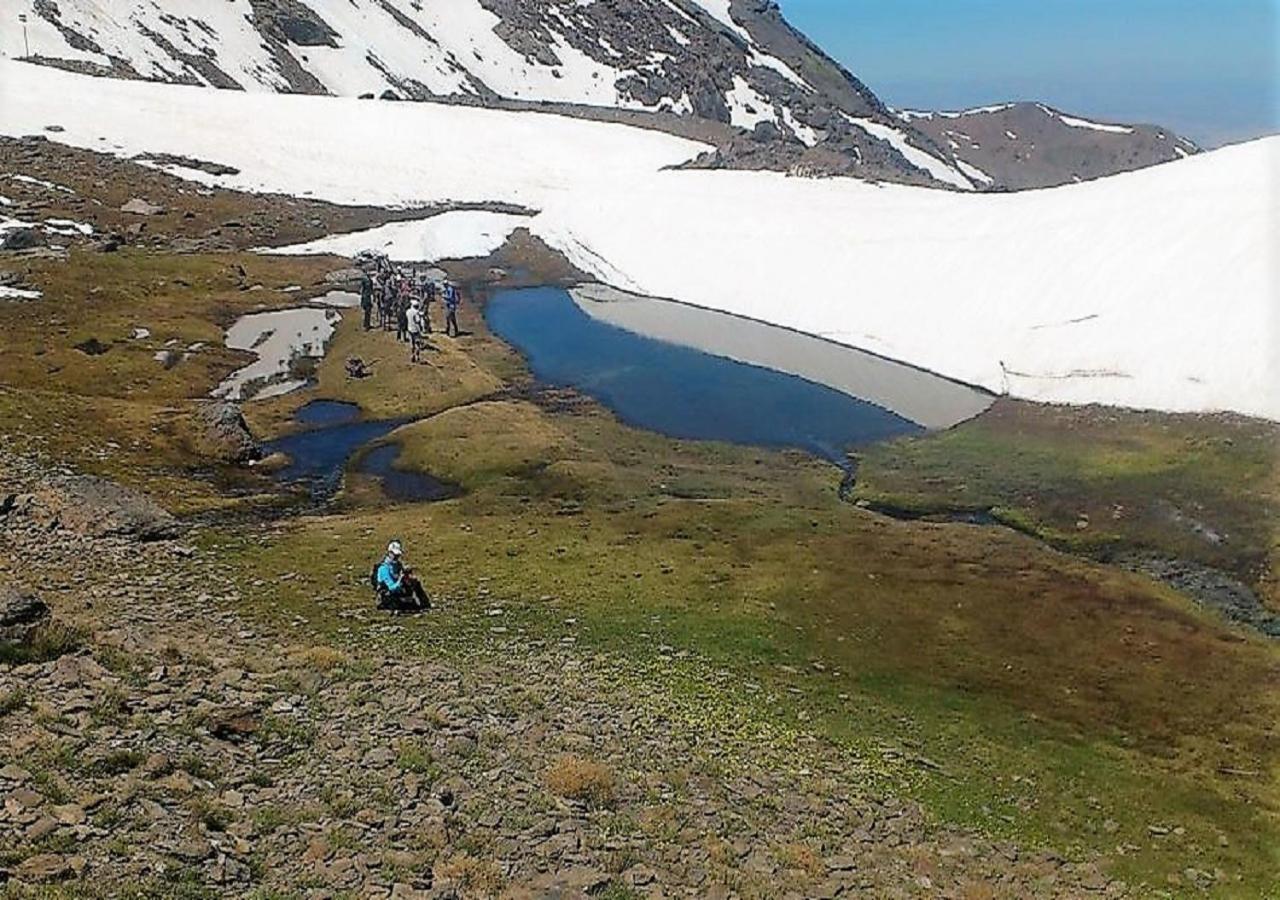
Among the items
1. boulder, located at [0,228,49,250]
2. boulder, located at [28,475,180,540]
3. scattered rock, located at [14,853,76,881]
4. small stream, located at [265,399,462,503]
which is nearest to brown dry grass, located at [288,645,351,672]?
scattered rock, located at [14,853,76,881]

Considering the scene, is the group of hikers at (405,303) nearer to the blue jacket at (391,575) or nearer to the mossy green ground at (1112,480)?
the mossy green ground at (1112,480)

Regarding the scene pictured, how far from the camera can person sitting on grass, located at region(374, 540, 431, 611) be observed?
100ft

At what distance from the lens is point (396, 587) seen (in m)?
30.5

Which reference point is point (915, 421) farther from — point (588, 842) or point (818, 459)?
point (588, 842)

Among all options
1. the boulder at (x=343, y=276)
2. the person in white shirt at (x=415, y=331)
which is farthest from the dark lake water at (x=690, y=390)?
the boulder at (x=343, y=276)

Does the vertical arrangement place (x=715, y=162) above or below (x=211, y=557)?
above

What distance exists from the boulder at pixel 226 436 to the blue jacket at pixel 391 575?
64.7ft

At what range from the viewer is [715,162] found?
129750 mm

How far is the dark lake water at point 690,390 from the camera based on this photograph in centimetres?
5591

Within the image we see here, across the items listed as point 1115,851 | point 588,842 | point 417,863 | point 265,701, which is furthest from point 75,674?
point 1115,851

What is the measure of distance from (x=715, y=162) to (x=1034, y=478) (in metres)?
89.8

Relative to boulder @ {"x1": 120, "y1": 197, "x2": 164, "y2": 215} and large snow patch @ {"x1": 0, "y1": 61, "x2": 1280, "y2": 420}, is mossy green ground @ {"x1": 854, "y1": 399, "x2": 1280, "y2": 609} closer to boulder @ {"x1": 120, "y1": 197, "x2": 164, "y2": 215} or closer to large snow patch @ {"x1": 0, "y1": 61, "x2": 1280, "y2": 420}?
large snow patch @ {"x1": 0, "y1": 61, "x2": 1280, "y2": 420}

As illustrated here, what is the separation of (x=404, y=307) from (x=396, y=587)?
41.1 metres

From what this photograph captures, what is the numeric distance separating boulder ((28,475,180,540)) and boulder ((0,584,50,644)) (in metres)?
11.6
